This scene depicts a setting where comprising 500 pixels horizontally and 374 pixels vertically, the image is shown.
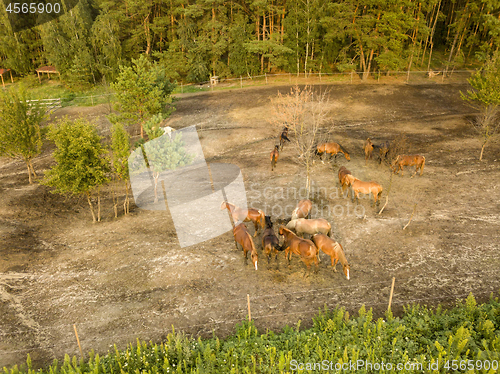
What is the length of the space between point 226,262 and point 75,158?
7904 millimetres

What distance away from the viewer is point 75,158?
14.5m

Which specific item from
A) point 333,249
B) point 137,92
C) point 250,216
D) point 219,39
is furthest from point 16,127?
point 219,39

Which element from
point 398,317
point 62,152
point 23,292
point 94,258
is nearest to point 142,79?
point 62,152

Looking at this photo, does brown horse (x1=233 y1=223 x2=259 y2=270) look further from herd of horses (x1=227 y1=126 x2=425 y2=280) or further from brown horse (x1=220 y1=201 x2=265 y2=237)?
brown horse (x1=220 y1=201 x2=265 y2=237)

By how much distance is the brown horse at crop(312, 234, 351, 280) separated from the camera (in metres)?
11.3

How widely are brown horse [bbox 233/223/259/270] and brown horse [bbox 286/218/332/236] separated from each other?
213 centimetres

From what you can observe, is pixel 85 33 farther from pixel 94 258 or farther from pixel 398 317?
pixel 398 317

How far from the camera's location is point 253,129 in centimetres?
2614

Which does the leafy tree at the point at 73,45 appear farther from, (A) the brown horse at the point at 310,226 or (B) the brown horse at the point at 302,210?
(A) the brown horse at the point at 310,226

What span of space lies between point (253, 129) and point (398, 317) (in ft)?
61.7

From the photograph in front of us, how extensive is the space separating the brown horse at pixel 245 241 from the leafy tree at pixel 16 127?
534 inches

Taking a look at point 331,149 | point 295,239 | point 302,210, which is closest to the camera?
point 295,239

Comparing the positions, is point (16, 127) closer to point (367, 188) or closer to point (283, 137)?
point (283, 137)

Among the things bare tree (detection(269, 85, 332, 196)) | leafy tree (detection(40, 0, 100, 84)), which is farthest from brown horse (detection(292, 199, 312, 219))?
leafy tree (detection(40, 0, 100, 84))
